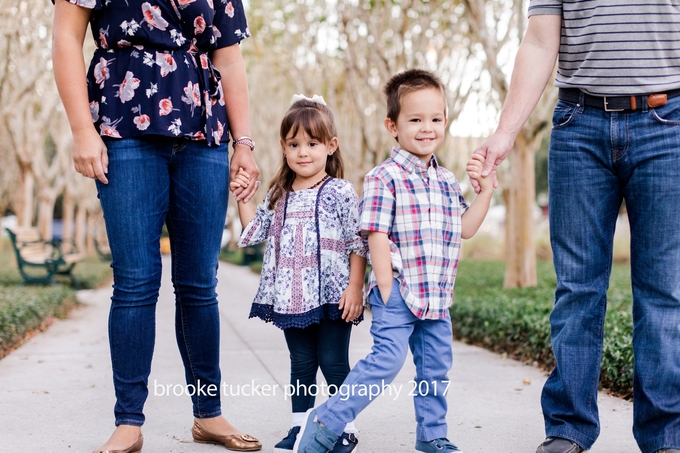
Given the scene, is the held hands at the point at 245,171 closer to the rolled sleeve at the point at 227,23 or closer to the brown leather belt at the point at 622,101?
the rolled sleeve at the point at 227,23

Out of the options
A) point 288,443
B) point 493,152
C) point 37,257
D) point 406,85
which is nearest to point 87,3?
point 406,85

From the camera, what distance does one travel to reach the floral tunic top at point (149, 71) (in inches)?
109

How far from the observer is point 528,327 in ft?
17.8

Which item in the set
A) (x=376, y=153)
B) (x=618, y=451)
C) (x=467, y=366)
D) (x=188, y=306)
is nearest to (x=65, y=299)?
(x=376, y=153)

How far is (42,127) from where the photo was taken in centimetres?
1538

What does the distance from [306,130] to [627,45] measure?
4.19 feet

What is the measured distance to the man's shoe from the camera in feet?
9.39

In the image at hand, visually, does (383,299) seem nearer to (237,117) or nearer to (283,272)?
(283,272)

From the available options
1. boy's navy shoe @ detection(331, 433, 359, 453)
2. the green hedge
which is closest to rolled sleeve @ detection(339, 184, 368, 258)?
boy's navy shoe @ detection(331, 433, 359, 453)

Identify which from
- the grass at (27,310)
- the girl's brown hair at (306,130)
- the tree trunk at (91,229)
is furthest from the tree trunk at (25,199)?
the tree trunk at (91,229)

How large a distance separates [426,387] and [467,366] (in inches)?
94.0

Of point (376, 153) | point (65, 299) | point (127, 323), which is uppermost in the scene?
point (376, 153)

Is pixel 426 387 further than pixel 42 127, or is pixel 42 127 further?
pixel 42 127

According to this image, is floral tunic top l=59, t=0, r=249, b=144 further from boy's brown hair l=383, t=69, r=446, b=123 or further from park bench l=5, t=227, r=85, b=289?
park bench l=5, t=227, r=85, b=289
